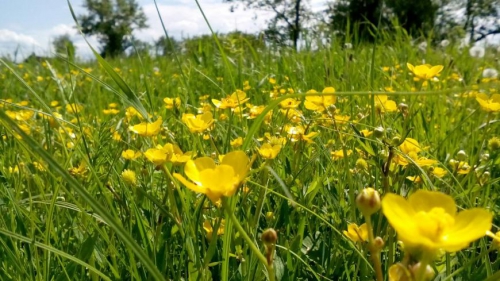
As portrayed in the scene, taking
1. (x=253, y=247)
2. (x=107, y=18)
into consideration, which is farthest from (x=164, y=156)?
(x=107, y=18)

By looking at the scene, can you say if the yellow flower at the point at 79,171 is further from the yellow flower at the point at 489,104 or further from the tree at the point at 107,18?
the tree at the point at 107,18

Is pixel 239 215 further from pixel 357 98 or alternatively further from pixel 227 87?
pixel 227 87

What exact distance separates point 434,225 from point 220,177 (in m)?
0.18

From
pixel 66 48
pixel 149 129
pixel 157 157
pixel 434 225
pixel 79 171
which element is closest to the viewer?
pixel 434 225

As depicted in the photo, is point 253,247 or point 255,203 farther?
point 255,203

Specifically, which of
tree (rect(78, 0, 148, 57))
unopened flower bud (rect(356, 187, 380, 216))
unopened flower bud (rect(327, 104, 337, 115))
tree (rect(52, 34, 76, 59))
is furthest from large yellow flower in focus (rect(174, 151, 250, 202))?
tree (rect(78, 0, 148, 57))

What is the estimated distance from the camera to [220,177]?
422 mm

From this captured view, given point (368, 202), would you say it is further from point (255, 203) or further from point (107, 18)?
point (107, 18)

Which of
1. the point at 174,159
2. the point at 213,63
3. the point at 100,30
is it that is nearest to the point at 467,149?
the point at 174,159

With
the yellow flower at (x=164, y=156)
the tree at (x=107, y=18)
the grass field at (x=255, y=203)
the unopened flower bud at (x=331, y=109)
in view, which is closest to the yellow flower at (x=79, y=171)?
the grass field at (x=255, y=203)

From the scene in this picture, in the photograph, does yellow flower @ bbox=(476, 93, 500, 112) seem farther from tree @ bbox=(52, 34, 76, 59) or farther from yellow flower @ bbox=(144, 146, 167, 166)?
tree @ bbox=(52, 34, 76, 59)

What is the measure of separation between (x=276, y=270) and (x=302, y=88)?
1564mm

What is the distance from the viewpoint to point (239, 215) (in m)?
0.78

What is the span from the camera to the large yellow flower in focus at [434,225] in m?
0.29
